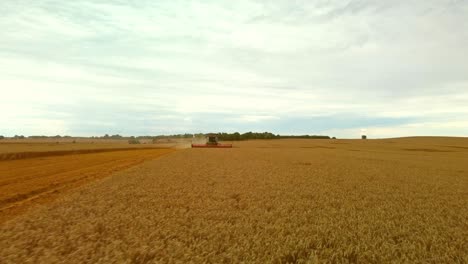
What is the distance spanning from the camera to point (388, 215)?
794 cm

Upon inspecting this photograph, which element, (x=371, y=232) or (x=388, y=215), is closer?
(x=371, y=232)

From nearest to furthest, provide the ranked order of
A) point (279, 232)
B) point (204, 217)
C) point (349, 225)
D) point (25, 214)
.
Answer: point (279, 232)
point (349, 225)
point (204, 217)
point (25, 214)

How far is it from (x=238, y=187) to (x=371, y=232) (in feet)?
19.2

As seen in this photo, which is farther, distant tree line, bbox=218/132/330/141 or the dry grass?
distant tree line, bbox=218/132/330/141

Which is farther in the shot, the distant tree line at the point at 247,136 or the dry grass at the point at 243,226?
the distant tree line at the point at 247,136

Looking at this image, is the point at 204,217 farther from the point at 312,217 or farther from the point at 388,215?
the point at 388,215

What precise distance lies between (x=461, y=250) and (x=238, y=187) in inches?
280

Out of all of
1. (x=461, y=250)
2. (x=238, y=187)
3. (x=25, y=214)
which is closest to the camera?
(x=461, y=250)

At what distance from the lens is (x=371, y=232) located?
643cm

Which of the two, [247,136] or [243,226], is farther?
[247,136]

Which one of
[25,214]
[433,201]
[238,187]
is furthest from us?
[238,187]

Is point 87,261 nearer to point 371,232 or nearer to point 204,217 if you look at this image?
point 204,217

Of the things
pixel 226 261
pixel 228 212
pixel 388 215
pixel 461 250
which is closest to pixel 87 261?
pixel 226 261

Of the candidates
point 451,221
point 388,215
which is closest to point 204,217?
point 388,215
